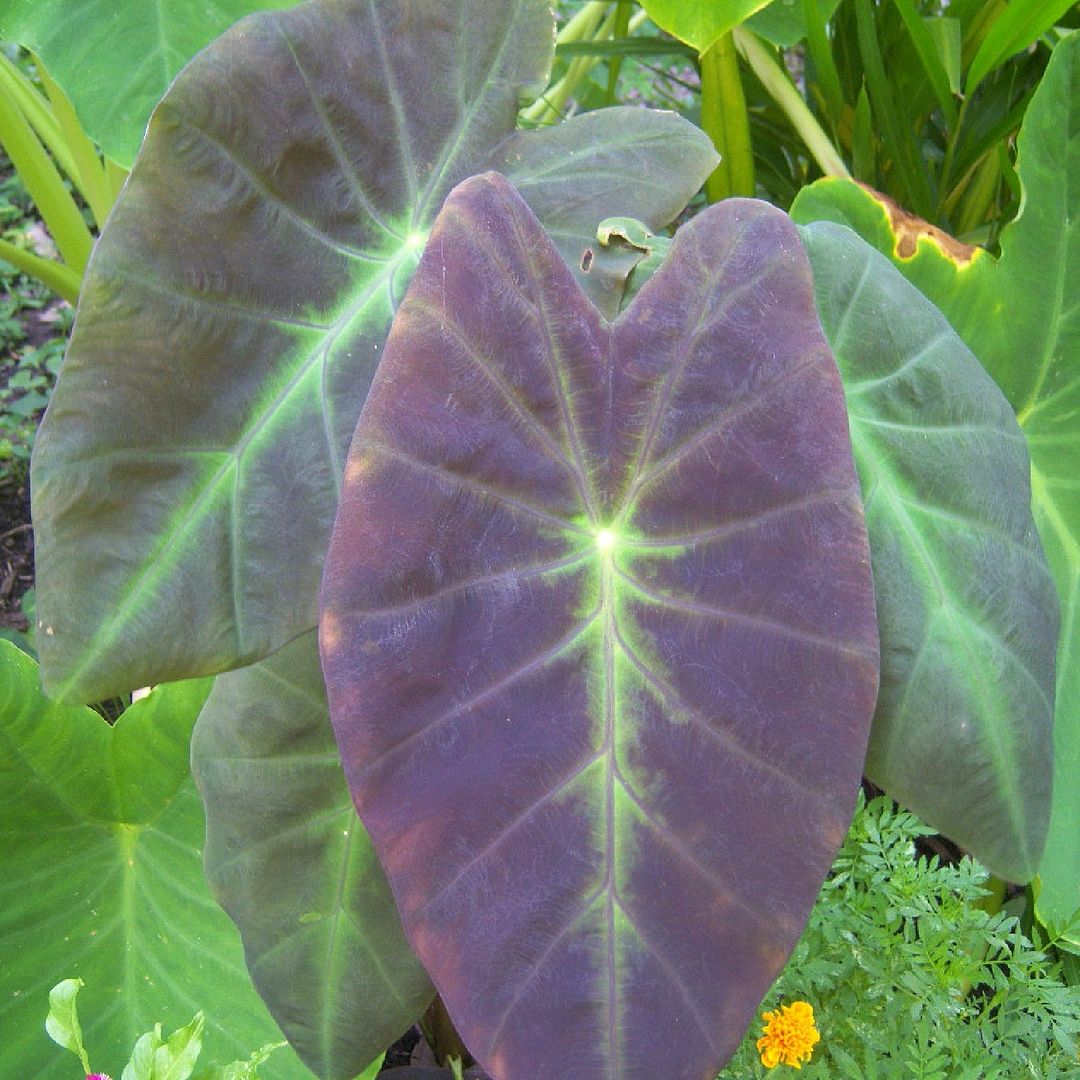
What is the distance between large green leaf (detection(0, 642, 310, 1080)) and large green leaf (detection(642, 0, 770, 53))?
0.70 m

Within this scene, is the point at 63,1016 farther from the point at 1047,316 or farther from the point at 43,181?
the point at 43,181

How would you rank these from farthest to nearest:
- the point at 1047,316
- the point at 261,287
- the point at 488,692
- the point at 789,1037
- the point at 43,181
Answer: the point at 43,181 < the point at 1047,316 < the point at 789,1037 < the point at 261,287 < the point at 488,692

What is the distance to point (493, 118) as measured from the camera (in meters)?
0.79

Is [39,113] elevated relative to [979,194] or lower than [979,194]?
elevated

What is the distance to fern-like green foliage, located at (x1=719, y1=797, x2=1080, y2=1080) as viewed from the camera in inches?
36.7

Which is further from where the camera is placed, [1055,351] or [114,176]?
[114,176]

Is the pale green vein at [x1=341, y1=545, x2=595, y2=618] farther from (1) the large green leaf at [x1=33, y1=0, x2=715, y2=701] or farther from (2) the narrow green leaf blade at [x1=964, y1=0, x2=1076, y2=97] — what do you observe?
(2) the narrow green leaf blade at [x1=964, y1=0, x2=1076, y2=97]

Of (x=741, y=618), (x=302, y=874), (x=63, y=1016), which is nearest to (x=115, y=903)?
(x=302, y=874)

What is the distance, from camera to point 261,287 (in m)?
0.73

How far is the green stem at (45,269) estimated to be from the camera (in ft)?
5.30

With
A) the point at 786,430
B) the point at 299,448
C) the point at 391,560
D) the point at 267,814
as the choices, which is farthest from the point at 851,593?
the point at 267,814

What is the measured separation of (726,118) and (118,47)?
2.67ft

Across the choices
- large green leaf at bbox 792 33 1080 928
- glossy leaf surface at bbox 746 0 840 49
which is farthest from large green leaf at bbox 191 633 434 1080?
glossy leaf surface at bbox 746 0 840 49

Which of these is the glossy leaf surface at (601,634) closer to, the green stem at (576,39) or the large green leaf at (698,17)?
the large green leaf at (698,17)
